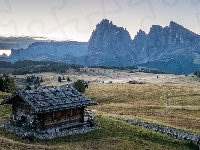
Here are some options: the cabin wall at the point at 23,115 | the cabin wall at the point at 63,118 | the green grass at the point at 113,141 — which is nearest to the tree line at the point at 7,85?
the cabin wall at the point at 23,115

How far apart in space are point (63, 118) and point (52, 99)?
10.2 ft

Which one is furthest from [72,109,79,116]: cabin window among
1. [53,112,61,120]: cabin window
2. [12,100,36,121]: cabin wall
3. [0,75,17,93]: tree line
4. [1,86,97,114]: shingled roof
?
[0,75,17,93]: tree line

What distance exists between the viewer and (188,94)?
101 meters

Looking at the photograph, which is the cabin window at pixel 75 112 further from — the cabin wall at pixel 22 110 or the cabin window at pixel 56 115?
the cabin wall at pixel 22 110

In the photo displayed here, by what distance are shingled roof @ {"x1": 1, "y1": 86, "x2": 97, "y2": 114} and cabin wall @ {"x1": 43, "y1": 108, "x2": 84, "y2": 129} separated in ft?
4.28

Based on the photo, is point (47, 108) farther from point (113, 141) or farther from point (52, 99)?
point (113, 141)

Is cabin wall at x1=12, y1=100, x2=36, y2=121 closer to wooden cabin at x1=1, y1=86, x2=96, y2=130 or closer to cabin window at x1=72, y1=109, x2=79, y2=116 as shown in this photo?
wooden cabin at x1=1, y1=86, x2=96, y2=130

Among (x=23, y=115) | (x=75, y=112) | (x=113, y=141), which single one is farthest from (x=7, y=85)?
(x=113, y=141)

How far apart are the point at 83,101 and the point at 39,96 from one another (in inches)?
253

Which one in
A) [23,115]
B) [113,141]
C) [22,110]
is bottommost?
[113,141]

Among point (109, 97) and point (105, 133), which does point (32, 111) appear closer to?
point (105, 133)

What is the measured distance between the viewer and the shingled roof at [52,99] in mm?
38312

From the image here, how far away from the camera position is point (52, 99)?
40.3 metres

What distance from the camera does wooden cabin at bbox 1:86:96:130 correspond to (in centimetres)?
3875
